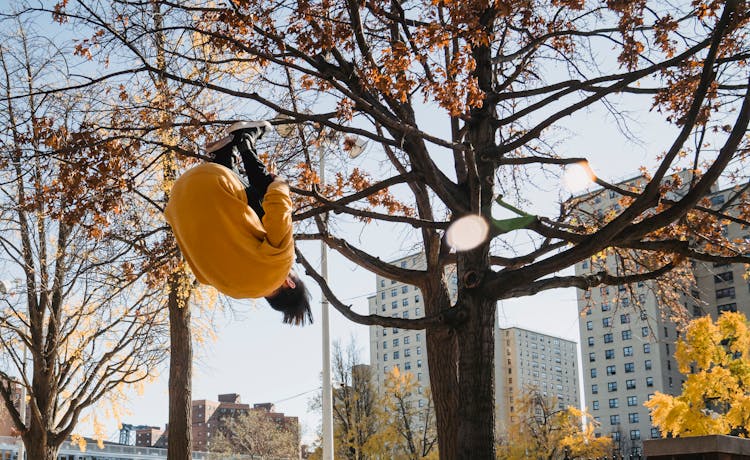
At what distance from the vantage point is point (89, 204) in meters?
8.30

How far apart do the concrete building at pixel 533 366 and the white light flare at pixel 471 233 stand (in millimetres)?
122407

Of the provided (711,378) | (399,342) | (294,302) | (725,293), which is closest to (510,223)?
(294,302)

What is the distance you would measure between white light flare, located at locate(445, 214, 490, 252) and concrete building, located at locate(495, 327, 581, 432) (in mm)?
122407

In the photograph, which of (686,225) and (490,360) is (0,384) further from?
(686,225)

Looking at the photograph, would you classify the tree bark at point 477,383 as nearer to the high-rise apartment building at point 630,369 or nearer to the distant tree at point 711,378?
the distant tree at point 711,378

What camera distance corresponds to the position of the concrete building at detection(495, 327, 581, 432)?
135375mm

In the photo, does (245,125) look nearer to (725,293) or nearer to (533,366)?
(725,293)

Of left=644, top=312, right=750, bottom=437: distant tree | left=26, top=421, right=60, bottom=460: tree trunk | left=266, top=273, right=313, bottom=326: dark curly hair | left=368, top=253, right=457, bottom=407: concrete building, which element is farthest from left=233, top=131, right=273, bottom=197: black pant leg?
left=368, top=253, right=457, bottom=407: concrete building

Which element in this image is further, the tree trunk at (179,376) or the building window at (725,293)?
the building window at (725,293)

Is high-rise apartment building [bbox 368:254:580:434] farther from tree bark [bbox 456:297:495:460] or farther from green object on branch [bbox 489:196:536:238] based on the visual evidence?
tree bark [bbox 456:297:495:460]

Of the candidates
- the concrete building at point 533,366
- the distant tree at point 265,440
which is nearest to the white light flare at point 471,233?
the distant tree at point 265,440

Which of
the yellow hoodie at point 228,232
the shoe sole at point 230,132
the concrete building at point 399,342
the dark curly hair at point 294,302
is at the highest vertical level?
the concrete building at point 399,342

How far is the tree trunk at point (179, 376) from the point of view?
11.5m

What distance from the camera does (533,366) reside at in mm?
149875
